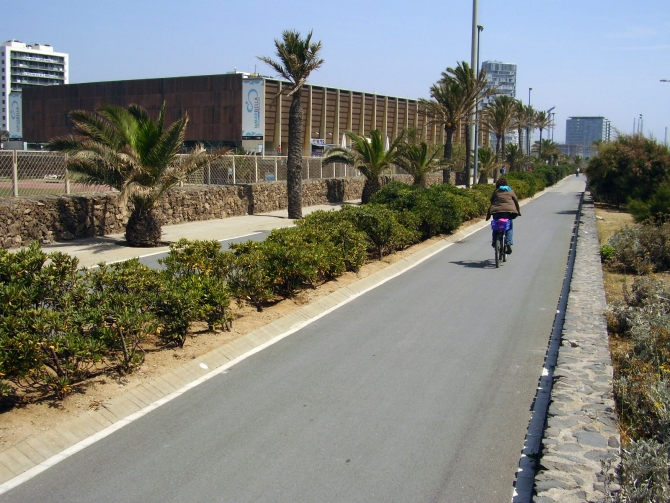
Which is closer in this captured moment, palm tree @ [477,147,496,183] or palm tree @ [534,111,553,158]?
palm tree @ [477,147,496,183]

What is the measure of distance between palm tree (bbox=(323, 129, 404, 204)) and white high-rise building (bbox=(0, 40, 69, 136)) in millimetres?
145179

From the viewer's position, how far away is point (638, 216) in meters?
22.0

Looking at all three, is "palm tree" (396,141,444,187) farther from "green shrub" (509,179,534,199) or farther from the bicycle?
the bicycle

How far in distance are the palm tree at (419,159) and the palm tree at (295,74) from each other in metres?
7.50

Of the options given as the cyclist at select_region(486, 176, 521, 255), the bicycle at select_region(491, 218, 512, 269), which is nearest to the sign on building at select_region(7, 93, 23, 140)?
the cyclist at select_region(486, 176, 521, 255)

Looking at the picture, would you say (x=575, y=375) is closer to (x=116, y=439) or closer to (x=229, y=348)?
(x=229, y=348)

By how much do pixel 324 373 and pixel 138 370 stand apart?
5.98 feet

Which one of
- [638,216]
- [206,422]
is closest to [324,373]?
[206,422]

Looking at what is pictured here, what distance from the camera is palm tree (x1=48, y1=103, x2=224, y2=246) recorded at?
1705 cm

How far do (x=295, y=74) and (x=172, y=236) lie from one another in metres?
9.23

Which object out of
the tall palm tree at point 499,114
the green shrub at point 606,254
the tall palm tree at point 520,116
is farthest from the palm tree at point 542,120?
the green shrub at point 606,254

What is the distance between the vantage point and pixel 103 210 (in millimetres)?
19125

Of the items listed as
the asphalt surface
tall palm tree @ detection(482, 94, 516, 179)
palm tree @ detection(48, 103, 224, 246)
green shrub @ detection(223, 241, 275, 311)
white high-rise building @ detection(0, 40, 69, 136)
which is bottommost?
the asphalt surface

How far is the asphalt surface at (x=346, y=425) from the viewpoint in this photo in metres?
4.70
